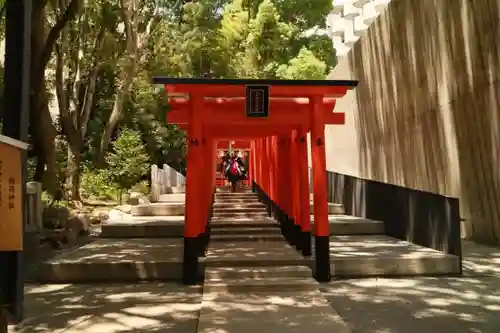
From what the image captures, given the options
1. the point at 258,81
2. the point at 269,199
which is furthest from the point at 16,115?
the point at 269,199

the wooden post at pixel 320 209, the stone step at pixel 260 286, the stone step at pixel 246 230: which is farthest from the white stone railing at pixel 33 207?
the wooden post at pixel 320 209

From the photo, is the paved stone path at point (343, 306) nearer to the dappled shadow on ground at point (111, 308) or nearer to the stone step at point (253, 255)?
the dappled shadow on ground at point (111, 308)

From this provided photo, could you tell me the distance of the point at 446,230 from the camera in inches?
276

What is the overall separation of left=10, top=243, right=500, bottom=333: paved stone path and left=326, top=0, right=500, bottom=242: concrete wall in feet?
8.94

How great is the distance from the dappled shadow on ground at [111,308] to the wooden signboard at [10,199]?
0.91m

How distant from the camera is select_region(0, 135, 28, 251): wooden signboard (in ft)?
13.7

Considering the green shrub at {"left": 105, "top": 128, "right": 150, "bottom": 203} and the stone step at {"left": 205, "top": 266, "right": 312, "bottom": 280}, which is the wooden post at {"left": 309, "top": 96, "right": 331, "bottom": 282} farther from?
the green shrub at {"left": 105, "top": 128, "right": 150, "bottom": 203}

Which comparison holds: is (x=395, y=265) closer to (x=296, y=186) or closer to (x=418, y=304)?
(x=418, y=304)

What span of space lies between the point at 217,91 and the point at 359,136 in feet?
33.2

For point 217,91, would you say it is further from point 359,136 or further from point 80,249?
point 359,136

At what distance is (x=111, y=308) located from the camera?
511 centimetres

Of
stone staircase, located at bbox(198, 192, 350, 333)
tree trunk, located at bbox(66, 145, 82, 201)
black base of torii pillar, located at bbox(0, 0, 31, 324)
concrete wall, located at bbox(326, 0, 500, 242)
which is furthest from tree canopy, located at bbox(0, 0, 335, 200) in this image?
concrete wall, located at bbox(326, 0, 500, 242)

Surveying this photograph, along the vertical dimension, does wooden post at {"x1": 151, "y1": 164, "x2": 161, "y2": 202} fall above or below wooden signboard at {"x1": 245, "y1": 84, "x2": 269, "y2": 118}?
below

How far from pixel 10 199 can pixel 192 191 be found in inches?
97.9
